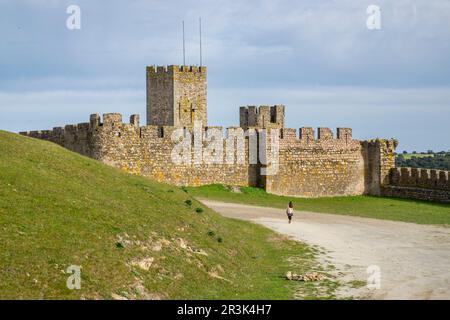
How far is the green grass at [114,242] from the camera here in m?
16.2

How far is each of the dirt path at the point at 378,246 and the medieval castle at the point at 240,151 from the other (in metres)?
6.54

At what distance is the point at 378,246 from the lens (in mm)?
27562

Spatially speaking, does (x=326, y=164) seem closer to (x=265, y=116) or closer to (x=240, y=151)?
(x=265, y=116)

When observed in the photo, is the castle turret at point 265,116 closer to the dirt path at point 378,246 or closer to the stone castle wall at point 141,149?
the stone castle wall at point 141,149

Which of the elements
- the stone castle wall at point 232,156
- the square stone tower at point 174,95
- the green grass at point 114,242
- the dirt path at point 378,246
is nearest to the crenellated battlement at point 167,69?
the square stone tower at point 174,95

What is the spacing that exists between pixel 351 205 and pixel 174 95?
14450 millimetres

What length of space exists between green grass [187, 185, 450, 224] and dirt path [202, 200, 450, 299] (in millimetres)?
2366

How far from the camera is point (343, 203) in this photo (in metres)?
45.0

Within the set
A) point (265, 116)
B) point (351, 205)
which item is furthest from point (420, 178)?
point (265, 116)

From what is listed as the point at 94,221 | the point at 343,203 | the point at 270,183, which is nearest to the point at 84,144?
the point at 270,183

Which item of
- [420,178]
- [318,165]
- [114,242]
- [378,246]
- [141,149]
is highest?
[141,149]

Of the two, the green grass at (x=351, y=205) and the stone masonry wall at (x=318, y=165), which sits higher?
the stone masonry wall at (x=318, y=165)

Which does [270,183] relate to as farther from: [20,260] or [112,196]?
[20,260]
